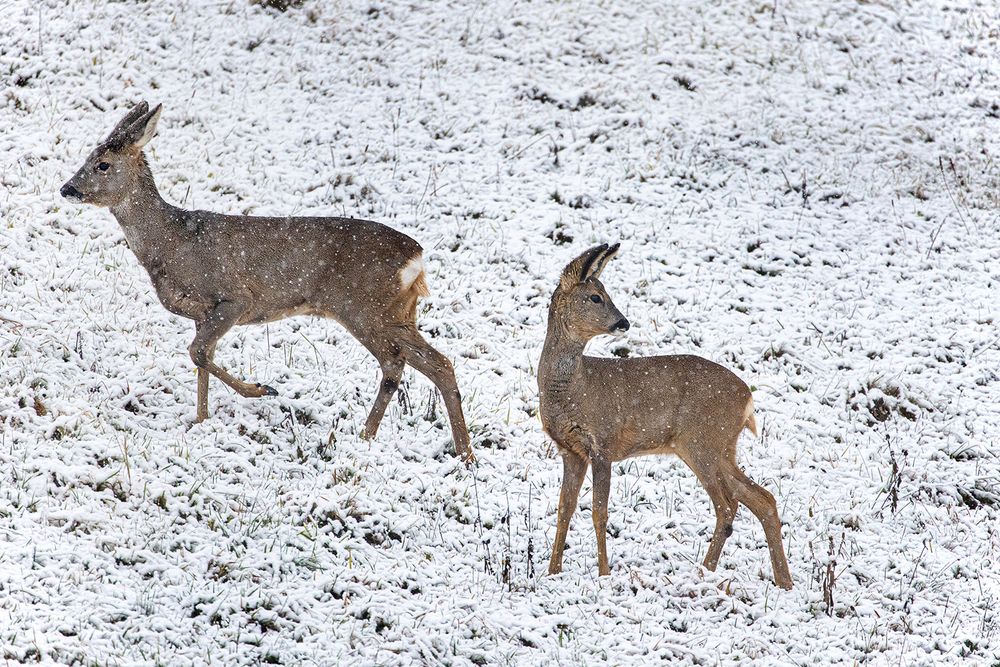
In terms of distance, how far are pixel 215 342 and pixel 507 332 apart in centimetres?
285

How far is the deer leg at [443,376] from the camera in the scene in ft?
26.2

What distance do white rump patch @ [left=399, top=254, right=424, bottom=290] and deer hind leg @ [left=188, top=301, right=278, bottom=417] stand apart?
1.24 metres

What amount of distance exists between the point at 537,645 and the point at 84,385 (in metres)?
4.18

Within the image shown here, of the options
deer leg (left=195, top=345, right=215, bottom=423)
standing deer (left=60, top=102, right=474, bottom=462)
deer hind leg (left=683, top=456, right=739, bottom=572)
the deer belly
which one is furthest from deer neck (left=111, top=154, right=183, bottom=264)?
deer hind leg (left=683, top=456, right=739, bottom=572)

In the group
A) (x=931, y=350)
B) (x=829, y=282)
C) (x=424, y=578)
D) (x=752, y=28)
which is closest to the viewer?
(x=424, y=578)

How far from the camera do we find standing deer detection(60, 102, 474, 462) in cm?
807

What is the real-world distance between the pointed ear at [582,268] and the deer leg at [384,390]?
1.72 meters

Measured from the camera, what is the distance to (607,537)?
7375 mm

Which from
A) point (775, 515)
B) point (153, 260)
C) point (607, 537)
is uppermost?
point (153, 260)

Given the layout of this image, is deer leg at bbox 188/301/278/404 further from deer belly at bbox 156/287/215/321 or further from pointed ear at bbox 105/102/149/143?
pointed ear at bbox 105/102/149/143

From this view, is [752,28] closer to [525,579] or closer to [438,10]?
[438,10]

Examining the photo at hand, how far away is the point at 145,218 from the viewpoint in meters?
8.50

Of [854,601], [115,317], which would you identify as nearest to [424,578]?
[854,601]

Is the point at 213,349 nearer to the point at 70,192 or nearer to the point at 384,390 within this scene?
the point at 384,390
